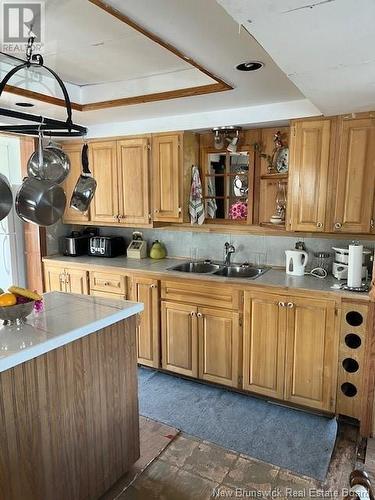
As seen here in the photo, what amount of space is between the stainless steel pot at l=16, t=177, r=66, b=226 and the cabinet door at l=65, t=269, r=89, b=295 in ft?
5.71

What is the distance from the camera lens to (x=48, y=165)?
1.88 meters

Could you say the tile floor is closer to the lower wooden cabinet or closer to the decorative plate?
the lower wooden cabinet

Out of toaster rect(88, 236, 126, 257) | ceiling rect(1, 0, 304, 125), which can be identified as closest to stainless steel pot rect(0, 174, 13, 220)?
ceiling rect(1, 0, 304, 125)

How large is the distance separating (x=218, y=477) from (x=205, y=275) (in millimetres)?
1407

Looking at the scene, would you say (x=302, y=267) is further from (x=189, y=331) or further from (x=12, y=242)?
(x=12, y=242)

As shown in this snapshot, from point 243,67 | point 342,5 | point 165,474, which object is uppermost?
point 243,67

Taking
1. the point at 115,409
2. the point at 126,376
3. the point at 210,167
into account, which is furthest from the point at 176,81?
the point at 115,409

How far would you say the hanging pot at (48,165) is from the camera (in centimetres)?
182

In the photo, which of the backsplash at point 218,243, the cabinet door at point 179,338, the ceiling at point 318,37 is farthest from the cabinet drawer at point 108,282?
the ceiling at point 318,37

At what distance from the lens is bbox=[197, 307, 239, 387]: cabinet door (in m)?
2.83

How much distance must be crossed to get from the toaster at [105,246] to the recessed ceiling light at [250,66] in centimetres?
226

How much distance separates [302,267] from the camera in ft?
9.49

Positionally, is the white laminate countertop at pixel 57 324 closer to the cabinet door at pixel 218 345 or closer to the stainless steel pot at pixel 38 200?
the stainless steel pot at pixel 38 200

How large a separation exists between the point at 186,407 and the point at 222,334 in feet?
1.99
